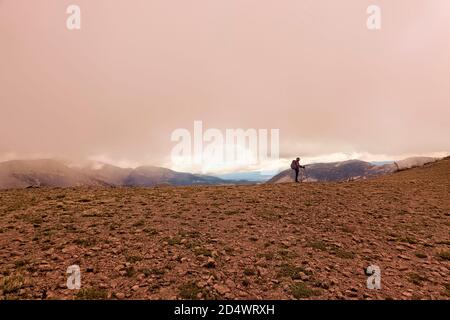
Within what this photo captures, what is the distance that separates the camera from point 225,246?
17016mm

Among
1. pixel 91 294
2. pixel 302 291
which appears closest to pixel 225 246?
pixel 302 291

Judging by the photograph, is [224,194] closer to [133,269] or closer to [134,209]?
[134,209]

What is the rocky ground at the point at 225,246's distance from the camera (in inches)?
489

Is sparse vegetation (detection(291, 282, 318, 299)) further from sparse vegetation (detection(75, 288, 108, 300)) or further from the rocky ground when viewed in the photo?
sparse vegetation (detection(75, 288, 108, 300))

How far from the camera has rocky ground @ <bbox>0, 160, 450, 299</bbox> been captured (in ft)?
40.7

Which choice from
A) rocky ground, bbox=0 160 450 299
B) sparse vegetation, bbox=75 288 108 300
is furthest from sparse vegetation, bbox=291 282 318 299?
sparse vegetation, bbox=75 288 108 300

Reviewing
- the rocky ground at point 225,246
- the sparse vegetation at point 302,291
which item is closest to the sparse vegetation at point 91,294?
the rocky ground at point 225,246

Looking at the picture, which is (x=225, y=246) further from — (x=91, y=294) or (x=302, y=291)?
(x=91, y=294)

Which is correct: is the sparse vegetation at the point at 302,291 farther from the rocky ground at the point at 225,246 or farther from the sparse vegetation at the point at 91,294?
the sparse vegetation at the point at 91,294

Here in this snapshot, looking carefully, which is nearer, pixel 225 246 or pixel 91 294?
pixel 91 294

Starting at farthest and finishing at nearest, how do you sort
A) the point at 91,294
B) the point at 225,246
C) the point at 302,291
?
the point at 225,246 → the point at 302,291 → the point at 91,294

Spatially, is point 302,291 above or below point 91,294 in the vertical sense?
below

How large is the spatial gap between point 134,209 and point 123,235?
662 cm
